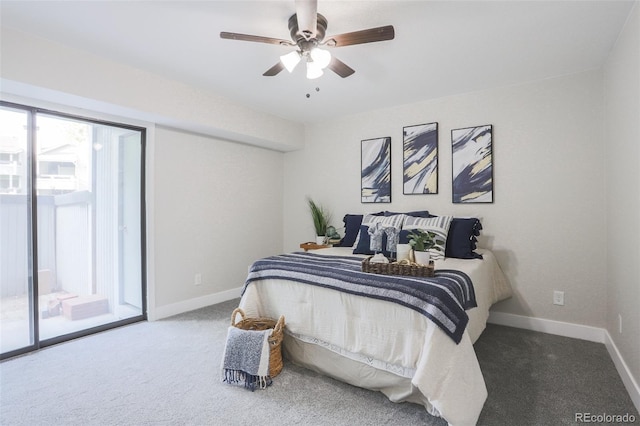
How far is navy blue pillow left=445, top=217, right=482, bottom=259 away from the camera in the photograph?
291 cm

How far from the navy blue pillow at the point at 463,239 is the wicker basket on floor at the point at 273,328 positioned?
168 centimetres

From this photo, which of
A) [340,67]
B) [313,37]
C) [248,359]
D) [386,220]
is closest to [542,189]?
[386,220]

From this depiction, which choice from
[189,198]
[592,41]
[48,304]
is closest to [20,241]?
[48,304]

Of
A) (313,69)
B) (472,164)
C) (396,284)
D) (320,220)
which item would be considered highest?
(313,69)

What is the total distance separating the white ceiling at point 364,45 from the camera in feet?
6.62

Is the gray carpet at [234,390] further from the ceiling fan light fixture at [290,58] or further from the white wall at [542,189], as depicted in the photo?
the ceiling fan light fixture at [290,58]

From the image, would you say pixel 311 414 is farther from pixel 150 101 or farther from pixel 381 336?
pixel 150 101

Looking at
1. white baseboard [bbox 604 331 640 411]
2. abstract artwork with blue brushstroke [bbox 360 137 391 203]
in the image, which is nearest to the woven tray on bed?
white baseboard [bbox 604 331 640 411]

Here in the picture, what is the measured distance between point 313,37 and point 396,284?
1602 mm

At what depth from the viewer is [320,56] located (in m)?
2.06

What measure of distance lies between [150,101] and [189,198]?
1.17 meters

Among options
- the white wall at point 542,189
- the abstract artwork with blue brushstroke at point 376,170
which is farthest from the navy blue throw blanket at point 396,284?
the abstract artwork with blue brushstroke at point 376,170

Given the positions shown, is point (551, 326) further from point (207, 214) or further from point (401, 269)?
point (207, 214)

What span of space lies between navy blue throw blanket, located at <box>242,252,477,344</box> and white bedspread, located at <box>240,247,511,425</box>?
5 centimetres
